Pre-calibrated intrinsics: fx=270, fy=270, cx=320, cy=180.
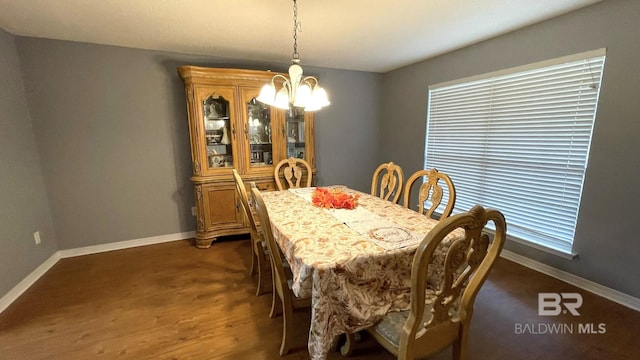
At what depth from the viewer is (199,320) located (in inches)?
75.5

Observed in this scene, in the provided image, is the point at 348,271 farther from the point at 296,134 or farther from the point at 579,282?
the point at 296,134

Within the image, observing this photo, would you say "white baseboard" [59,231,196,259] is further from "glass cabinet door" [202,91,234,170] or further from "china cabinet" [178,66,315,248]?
"glass cabinet door" [202,91,234,170]

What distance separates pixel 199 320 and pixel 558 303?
8.81 ft

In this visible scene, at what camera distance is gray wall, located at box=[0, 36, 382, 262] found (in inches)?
106

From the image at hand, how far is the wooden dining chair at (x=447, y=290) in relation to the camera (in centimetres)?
93

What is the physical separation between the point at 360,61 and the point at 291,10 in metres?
1.72

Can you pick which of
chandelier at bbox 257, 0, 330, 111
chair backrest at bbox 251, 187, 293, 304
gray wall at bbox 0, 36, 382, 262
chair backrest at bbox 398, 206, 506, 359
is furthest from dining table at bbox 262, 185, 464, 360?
gray wall at bbox 0, 36, 382, 262

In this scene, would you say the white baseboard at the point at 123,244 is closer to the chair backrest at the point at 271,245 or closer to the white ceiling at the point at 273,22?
the white ceiling at the point at 273,22

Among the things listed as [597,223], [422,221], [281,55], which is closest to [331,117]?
[281,55]

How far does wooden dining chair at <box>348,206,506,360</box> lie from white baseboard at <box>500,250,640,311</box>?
1724mm

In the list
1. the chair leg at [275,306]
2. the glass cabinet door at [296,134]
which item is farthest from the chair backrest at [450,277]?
the glass cabinet door at [296,134]

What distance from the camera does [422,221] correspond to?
5.75 feet

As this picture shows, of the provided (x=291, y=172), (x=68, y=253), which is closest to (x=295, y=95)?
(x=291, y=172)

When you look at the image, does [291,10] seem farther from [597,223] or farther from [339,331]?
[597,223]
